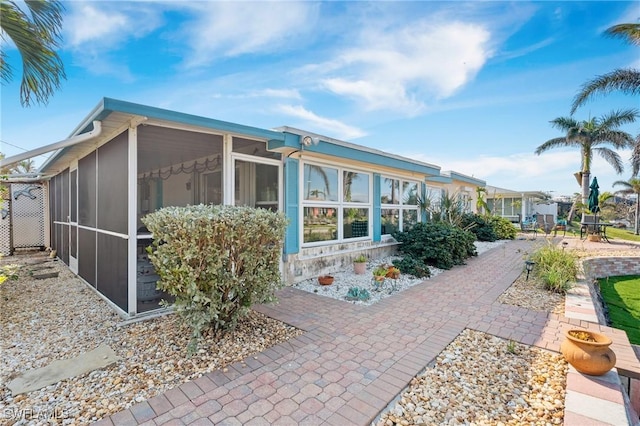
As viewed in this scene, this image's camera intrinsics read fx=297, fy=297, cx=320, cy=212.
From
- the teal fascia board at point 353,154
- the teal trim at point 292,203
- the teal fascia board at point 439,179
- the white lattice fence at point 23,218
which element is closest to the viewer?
the teal fascia board at point 353,154

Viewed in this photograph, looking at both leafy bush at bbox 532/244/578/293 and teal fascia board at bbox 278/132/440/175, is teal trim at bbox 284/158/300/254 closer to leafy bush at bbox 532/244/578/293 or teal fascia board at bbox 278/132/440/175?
teal fascia board at bbox 278/132/440/175

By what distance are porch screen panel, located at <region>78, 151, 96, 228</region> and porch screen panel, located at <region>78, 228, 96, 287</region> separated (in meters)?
0.25

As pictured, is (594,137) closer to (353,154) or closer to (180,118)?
(353,154)

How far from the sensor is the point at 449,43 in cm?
769

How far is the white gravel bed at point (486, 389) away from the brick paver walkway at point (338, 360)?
15 centimetres

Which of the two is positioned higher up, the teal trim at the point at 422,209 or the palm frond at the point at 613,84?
the palm frond at the point at 613,84

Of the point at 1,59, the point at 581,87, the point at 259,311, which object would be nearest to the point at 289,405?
the point at 259,311

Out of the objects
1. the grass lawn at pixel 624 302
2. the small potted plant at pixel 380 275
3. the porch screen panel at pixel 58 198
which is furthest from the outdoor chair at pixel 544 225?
the porch screen panel at pixel 58 198

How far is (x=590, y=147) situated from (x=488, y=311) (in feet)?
60.9

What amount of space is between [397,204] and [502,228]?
28.2 ft

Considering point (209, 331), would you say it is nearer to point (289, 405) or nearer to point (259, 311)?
point (259, 311)

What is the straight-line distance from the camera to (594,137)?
16922 millimetres

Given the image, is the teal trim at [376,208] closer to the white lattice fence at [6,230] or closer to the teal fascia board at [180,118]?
the teal fascia board at [180,118]

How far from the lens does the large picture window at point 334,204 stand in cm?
716
